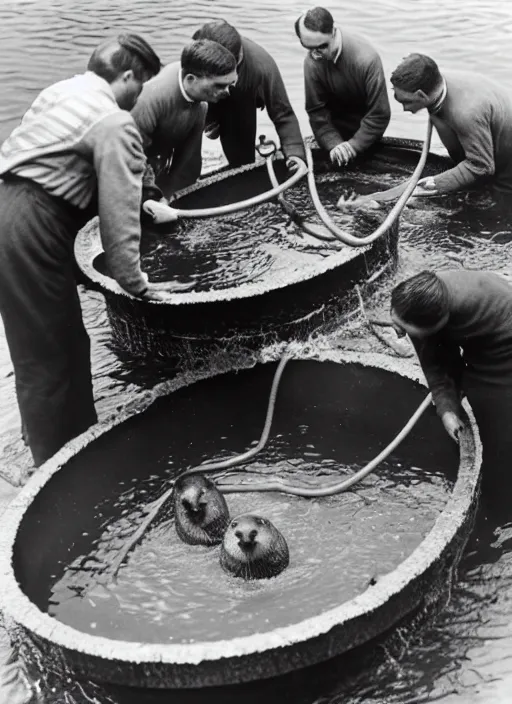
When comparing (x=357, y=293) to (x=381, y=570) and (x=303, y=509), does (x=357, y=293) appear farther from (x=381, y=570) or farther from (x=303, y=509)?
(x=381, y=570)

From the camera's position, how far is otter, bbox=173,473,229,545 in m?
4.61

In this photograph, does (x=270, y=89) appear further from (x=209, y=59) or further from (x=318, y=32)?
(x=209, y=59)

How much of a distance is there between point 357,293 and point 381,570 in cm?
233

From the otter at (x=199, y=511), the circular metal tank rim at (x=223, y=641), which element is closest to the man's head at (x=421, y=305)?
the circular metal tank rim at (x=223, y=641)

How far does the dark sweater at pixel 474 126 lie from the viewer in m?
6.62

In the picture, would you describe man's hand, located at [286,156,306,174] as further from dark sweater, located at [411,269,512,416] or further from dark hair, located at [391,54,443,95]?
dark sweater, located at [411,269,512,416]

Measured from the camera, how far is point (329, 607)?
14.2ft

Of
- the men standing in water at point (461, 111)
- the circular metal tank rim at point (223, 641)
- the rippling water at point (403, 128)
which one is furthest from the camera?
the men standing in water at point (461, 111)

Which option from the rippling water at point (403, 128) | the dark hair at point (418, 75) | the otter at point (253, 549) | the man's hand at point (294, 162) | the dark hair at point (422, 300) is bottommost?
the rippling water at point (403, 128)

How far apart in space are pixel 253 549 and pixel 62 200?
6.71ft

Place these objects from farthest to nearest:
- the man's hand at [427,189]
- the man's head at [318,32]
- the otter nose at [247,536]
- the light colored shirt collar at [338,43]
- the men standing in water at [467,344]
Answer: the light colored shirt collar at [338,43]
the man's head at [318,32]
the man's hand at [427,189]
the otter nose at [247,536]
the men standing in water at [467,344]

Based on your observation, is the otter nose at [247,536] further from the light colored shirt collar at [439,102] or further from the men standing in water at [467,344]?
the light colored shirt collar at [439,102]

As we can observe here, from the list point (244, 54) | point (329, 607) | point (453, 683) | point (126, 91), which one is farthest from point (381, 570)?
point (244, 54)

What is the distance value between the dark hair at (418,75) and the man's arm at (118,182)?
8.58 ft
